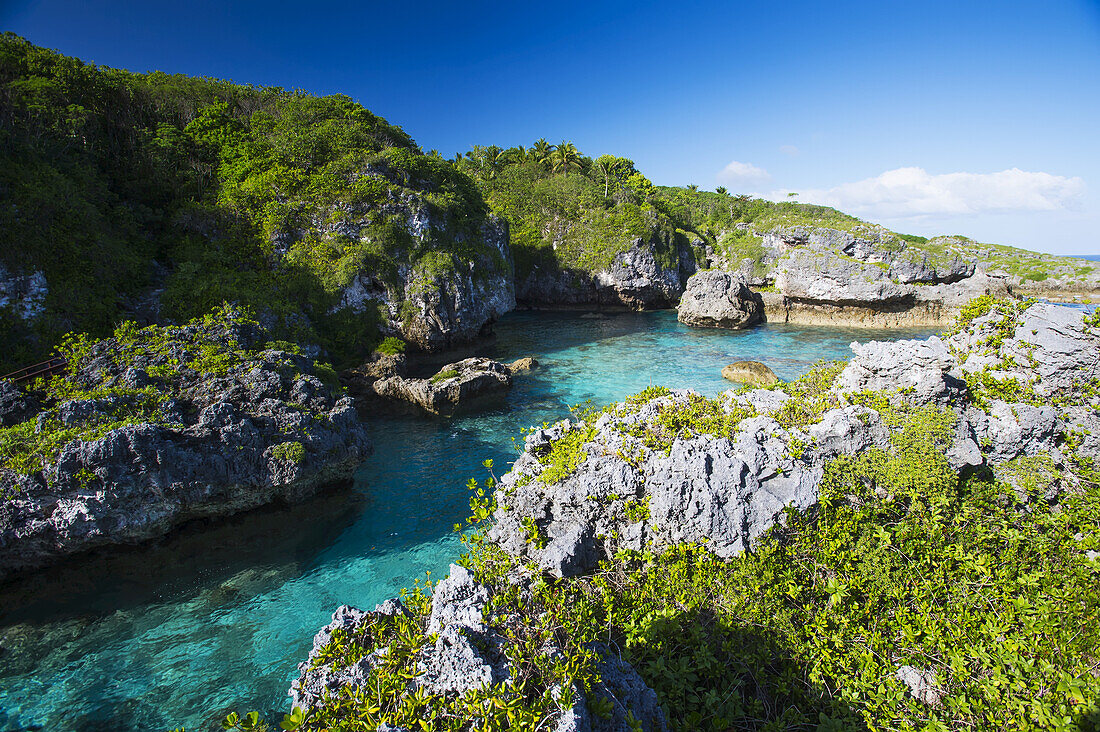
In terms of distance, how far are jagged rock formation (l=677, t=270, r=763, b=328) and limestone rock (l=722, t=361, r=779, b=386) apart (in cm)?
1432

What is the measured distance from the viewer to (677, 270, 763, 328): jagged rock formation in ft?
127

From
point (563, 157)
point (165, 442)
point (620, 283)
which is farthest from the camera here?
point (563, 157)

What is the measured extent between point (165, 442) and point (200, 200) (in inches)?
812

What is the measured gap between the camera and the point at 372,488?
14945 millimetres

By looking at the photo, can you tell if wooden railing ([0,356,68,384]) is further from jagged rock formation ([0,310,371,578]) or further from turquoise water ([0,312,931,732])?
turquoise water ([0,312,931,732])

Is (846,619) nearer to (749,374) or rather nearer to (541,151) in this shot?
(749,374)

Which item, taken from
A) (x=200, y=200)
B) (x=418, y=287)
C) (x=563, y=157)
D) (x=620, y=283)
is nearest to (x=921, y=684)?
(x=418, y=287)

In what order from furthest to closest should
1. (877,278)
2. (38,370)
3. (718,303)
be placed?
(877,278) → (718,303) → (38,370)

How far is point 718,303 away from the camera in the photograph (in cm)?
3894

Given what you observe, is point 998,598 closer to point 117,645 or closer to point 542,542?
point 542,542

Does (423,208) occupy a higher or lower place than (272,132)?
lower

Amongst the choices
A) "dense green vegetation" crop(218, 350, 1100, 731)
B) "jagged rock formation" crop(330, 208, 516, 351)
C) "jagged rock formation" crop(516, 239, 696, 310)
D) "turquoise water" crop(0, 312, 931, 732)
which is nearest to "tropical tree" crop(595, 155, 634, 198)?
"jagged rock formation" crop(516, 239, 696, 310)

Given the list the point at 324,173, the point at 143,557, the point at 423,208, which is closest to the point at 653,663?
the point at 143,557

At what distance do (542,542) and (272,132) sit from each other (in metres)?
33.2
